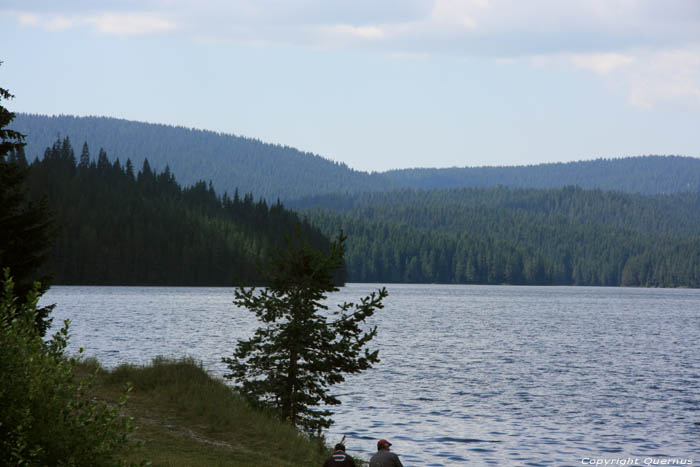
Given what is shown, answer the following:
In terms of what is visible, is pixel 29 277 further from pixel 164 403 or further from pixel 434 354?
pixel 434 354

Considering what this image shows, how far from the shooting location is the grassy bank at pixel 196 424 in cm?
2081

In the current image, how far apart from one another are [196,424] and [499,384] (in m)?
28.8

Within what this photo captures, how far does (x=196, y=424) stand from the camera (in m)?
24.5

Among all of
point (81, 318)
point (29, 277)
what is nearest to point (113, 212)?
point (81, 318)

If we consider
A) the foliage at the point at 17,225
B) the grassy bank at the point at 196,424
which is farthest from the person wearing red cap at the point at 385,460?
the foliage at the point at 17,225

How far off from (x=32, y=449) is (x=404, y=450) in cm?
2141

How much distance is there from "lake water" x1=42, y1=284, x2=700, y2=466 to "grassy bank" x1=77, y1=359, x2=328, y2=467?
5631 mm

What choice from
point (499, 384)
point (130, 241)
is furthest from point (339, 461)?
point (130, 241)

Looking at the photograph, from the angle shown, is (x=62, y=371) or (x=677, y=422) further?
(x=677, y=422)

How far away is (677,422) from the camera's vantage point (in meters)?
37.6

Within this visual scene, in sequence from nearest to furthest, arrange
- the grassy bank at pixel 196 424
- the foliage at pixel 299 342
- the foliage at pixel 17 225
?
the grassy bank at pixel 196 424
the foliage at pixel 299 342
the foliage at pixel 17 225

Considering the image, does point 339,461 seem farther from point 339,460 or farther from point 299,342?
point 299,342

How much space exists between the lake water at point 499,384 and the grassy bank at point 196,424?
5.63 meters

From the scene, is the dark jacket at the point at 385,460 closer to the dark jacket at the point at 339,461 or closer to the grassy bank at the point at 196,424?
the dark jacket at the point at 339,461
